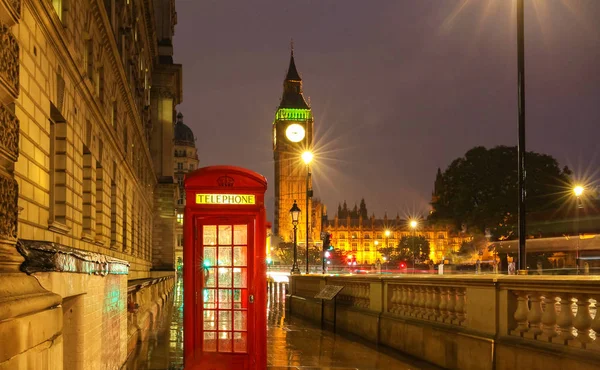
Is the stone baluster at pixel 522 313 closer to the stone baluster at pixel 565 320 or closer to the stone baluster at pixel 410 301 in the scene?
the stone baluster at pixel 565 320

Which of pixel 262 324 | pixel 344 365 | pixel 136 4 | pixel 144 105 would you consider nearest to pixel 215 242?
pixel 262 324

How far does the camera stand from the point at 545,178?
2655 inches

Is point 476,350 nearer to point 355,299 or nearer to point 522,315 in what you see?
point 522,315

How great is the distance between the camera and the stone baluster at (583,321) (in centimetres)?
786

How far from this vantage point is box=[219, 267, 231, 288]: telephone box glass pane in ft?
31.2

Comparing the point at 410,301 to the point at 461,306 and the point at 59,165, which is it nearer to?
the point at 461,306

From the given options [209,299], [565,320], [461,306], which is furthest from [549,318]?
[209,299]

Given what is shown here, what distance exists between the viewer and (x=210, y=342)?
969 centimetres

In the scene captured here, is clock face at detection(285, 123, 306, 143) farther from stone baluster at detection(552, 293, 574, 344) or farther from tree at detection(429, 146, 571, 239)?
tree at detection(429, 146, 571, 239)

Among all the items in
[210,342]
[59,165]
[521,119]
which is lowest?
[210,342]

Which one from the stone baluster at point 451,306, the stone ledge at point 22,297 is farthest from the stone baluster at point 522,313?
the stone ledge at point 22,297

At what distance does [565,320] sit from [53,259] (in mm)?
5846

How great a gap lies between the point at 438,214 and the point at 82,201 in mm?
58137

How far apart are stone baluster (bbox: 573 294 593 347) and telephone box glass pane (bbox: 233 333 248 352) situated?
4.19 meters
